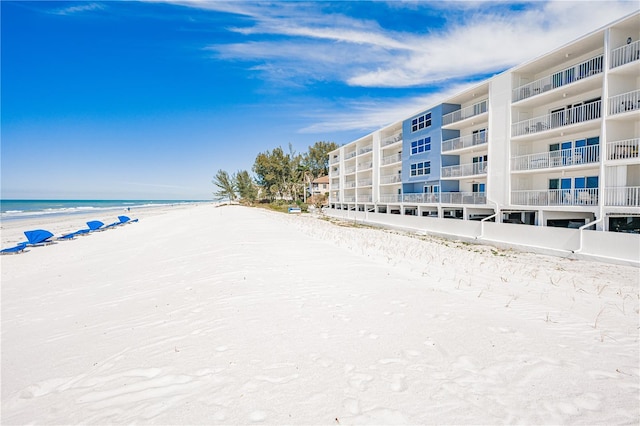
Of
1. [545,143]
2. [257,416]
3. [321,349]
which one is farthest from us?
[545,143]

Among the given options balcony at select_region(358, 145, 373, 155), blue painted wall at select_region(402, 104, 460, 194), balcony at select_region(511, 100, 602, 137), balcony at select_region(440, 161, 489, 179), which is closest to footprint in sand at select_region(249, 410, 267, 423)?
balcony at select_region(511, 100, 602, 137)

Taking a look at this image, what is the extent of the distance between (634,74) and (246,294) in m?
20.7

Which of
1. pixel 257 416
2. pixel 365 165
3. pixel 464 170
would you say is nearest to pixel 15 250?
pixel 257 416

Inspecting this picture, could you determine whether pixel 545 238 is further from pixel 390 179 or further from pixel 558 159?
pixel 390 179

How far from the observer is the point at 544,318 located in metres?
5.34

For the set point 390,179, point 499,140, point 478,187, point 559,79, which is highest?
point 559,79

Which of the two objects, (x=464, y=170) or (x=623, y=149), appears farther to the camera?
(x=464, y=170)

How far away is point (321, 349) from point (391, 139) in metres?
33.8

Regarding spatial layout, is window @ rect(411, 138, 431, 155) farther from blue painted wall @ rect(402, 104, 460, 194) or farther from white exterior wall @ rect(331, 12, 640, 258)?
Answer: white exterior wall @ rect(331, 12, 640, 258)

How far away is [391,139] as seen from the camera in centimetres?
3509

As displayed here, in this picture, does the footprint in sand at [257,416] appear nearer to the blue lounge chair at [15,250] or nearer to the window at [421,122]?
the blue lounge chair at [15,250]

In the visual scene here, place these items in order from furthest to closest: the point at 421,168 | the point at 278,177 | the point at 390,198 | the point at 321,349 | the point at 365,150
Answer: the point at 278,177
the point at 365,150
the point at 390,198
the point at 421,168
the point at 321,349

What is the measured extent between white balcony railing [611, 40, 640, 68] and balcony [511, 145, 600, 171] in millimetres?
4060

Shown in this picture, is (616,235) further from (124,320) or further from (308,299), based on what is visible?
(124,320)
